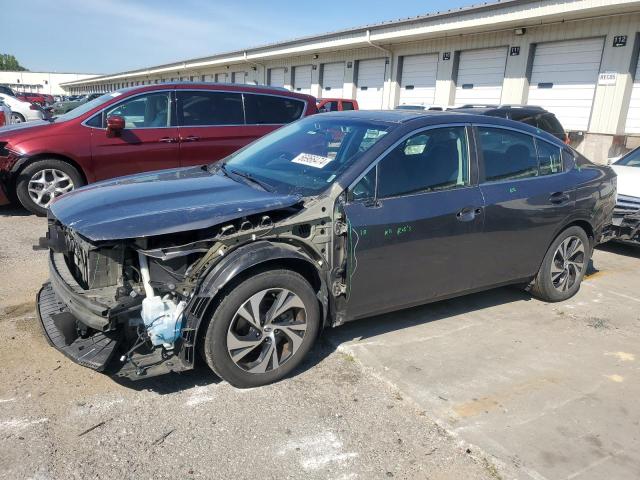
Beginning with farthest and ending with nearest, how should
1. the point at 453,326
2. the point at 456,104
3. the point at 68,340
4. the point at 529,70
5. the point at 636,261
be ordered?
1. the point at 456,104
2. the point at 529,70
3. the point at 636,261
4. the point at 453,326
5. the point at 68,340

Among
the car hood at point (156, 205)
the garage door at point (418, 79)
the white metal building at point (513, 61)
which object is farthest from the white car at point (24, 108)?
the car hood at point (156, 205)

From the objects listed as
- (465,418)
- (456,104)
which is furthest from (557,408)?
(456,104)

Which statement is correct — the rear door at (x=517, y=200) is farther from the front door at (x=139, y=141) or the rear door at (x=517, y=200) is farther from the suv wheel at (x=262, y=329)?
the front door at (x=139, y=141)

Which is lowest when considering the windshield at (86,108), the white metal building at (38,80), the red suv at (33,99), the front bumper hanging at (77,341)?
the front bumper hanging at (77,341)

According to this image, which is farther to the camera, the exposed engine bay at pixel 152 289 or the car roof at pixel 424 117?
the car roof at pixel 424 117

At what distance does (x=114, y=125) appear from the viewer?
6652mm

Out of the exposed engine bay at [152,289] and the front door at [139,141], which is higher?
the front door at [139,141]

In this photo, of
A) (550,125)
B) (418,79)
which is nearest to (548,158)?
(550,125)

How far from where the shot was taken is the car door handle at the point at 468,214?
12.4 ft

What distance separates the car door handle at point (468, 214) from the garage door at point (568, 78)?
12.1 meters

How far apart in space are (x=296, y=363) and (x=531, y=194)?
2432 millimetres

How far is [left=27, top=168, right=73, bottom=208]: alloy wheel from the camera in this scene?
22.0 feet

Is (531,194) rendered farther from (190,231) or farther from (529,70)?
(529,70)

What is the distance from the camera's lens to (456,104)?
684 inches
